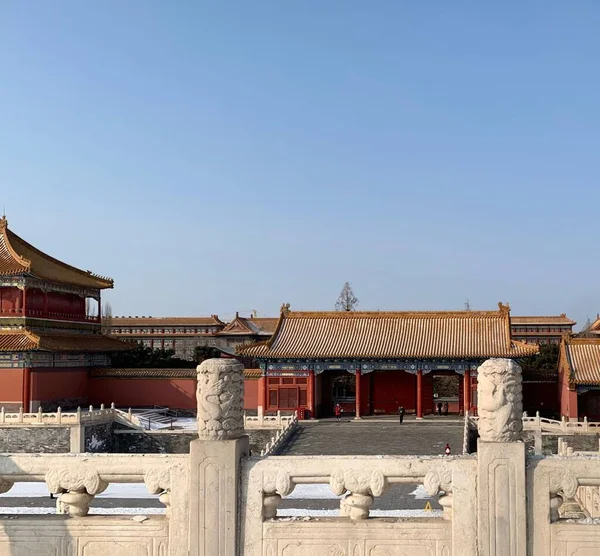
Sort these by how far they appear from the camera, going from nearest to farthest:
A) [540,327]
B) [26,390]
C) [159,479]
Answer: [159,479]
[26,390]
[540,327]

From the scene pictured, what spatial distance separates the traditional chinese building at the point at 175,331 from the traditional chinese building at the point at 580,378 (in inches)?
1741

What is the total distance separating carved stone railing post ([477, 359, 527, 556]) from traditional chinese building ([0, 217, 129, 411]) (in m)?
30.5

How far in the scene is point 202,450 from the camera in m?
6.49

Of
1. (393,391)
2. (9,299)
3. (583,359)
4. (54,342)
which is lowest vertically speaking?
(393,391)

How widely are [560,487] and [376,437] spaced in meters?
26.0

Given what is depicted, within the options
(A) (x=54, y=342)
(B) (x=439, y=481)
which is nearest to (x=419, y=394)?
(A) (x=54, y=342)

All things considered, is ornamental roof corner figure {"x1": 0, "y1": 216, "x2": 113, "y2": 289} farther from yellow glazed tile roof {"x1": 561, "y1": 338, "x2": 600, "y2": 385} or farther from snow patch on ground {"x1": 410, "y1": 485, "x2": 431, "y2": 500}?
yellow glazed tile roof {"x1": 561, "y1": 338, "x2": 600, "y2": 385}

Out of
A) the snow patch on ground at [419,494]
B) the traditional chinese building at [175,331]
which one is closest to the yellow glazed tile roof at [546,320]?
the traditional chinese building at [175,331]

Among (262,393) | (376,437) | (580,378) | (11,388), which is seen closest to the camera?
(376,437)

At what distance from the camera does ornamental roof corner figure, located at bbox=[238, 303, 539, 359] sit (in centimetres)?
3631

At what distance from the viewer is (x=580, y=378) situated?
33.8 m

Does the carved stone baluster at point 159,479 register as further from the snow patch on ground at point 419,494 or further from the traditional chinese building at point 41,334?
the traditional chinese building at point 41,334

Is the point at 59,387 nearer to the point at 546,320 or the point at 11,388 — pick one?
the point at 11,388

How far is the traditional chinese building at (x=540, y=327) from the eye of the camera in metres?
77.8
